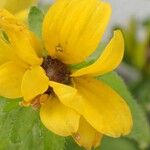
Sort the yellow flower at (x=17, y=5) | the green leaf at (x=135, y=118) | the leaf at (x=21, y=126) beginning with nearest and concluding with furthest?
1. the leaf at (x=21, y=126)
2. the yellow flower at (x=17, y=5)
3. the green leaf at (x=135, y=118)

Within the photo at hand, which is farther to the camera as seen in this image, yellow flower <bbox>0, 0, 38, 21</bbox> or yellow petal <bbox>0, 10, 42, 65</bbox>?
yellow flower <bbox>0, 0, 38, 21</bbox>

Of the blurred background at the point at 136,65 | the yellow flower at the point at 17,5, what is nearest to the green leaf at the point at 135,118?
the yellow flower at the point at 17,5

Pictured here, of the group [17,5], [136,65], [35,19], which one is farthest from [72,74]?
[136,65]

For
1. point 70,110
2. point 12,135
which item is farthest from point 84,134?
point 12,135

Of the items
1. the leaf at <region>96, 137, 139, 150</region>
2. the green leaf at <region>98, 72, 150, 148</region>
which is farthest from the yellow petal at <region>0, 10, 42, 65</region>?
the leaf at <region>96, 137, 139, 150</region>

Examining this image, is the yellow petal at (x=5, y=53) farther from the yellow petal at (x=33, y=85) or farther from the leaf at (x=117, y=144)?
the leaf at (x=117, y=144)

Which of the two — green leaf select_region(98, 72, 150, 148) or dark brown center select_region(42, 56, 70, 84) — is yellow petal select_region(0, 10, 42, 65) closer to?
dark brown center select_region(42, 56, 70, 84)

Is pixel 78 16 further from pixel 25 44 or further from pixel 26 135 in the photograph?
pixel 26 135

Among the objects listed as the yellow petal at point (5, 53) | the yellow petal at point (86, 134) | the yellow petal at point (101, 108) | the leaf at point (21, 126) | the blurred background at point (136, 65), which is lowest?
the blurred background at point (136, 65)
